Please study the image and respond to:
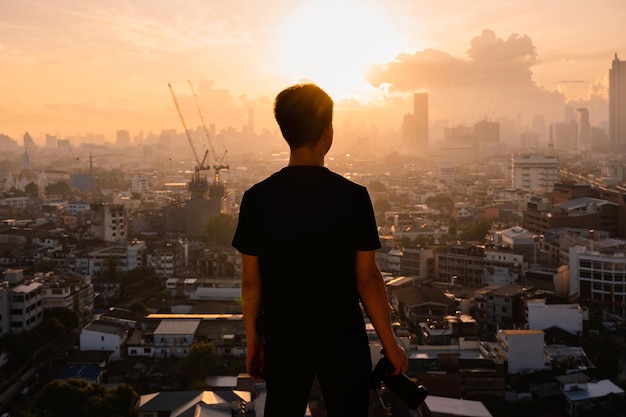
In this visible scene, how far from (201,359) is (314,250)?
471 cm

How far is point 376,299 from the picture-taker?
2.69 feet

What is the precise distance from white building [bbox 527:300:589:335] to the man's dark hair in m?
5.61

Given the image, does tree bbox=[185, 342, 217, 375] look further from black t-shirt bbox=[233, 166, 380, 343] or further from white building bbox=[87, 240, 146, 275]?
black t-shirt bbox=[233, 166, 380, 343]

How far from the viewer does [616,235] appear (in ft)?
35.1

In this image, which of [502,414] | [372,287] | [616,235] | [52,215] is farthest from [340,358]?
[52,215]

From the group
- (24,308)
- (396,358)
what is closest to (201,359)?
(24,308)

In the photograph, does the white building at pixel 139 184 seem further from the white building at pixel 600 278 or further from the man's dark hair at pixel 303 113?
the man's dark hair at pixel 303 113

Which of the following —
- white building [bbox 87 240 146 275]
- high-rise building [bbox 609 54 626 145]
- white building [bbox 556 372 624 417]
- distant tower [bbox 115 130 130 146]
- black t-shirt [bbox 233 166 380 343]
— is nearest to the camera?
black t-shirt [bbox 233 166 380 343]

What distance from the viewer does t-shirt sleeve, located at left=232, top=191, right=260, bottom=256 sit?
2.77 ft

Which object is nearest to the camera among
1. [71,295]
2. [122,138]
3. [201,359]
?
[201,359]

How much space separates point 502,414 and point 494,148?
126ft

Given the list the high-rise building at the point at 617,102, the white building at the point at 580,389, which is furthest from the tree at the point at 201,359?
the high-rise building at the point at 617,102

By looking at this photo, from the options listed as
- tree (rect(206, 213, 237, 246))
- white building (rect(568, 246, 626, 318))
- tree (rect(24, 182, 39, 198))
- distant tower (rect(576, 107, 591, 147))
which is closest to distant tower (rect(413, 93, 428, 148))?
distant tower (rect(576, 107, 591, 147))

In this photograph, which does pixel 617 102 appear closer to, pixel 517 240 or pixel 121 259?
pixel 517 240
